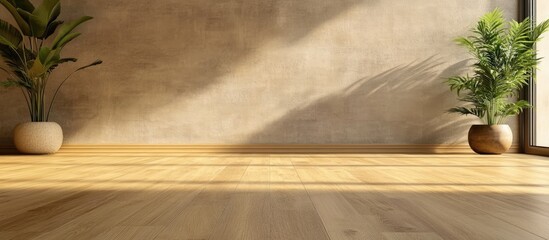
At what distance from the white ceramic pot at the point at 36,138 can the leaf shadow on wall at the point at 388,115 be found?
1689 mm

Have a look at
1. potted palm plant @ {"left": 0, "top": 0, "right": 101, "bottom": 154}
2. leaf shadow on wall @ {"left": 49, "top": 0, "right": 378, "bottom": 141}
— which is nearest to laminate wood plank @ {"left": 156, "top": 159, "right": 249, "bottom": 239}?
leaf shadow on wall @ {"left": 49, "top": 0, "right": 378, "bottom": 141}

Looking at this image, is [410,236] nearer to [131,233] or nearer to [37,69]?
[131,233]

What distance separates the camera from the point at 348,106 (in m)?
4.48

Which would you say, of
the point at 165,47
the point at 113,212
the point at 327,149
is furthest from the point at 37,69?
the point at 113,212

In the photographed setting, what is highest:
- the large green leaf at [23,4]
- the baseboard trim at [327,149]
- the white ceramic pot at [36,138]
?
the large green leaf at [23,4]

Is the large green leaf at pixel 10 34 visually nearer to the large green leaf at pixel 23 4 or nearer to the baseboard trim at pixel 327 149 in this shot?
the large green leaf at pixel 23 4

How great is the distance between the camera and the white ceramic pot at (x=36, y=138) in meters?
4.20

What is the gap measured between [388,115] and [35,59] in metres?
3.03

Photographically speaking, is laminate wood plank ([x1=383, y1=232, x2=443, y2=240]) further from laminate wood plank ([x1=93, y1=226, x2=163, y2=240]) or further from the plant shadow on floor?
laminate wood plank ([x1=93, y1=226, x2=163, y2=240])

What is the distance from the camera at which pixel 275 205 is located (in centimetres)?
151

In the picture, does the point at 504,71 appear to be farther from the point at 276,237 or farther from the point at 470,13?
the point at 276,237

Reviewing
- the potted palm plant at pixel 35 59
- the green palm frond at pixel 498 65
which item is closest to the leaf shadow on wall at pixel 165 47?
the potted palm plant at pixel 35 59

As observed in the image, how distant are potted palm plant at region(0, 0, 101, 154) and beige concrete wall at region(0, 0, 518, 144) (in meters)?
0.28

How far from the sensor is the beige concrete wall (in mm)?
4469
